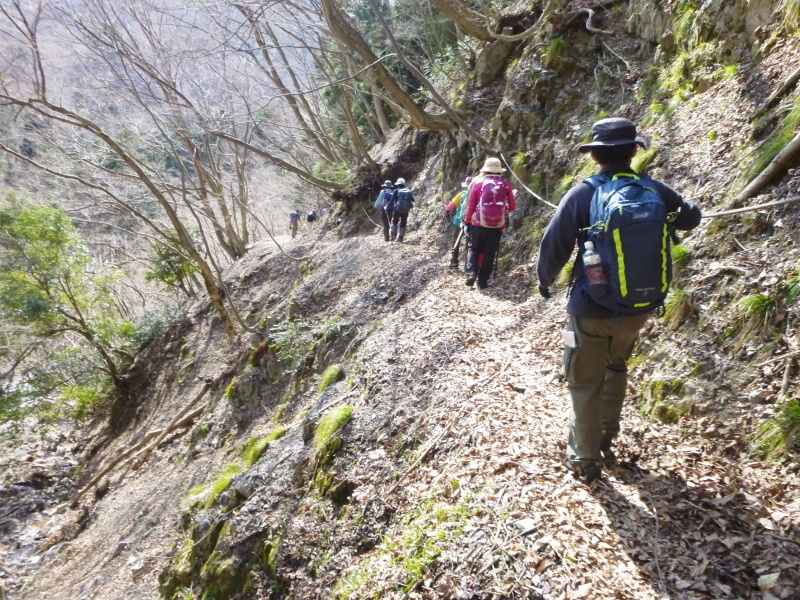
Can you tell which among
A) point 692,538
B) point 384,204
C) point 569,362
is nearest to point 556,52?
point 384,204

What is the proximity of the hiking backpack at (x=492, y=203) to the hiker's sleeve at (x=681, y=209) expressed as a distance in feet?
13.6

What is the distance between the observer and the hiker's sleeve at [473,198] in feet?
23.3

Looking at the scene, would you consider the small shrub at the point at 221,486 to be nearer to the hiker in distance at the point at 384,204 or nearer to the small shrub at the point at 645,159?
the small shrub at the point at 645,159

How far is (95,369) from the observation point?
18.1 m

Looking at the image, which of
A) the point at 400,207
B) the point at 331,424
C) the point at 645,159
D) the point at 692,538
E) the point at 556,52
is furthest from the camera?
the point at 400,207

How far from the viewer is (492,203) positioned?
694 cm

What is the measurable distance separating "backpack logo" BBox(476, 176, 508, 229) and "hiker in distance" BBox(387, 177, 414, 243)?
5132 mm

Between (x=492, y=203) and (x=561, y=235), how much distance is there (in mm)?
4225

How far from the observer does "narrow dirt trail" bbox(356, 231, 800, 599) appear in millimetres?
2426

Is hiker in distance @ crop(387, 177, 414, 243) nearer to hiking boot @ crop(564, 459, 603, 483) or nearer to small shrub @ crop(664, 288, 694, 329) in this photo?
small shrub @ crop(664, 288, 694, 329)

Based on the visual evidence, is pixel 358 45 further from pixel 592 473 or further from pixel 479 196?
pixel 592 473

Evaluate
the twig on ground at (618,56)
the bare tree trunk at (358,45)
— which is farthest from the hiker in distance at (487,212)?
the bare tree trunk at (358,45)

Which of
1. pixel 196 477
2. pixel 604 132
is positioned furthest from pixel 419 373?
pixel 196 477

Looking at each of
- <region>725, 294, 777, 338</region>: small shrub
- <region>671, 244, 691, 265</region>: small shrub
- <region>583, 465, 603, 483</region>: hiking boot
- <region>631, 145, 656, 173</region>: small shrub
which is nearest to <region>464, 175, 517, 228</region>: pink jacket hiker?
<region>631, 145, 656, 173</region>: small shrub
